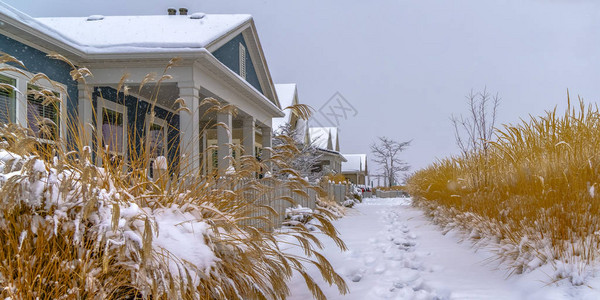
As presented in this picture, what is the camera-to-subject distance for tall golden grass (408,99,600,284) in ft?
9.52

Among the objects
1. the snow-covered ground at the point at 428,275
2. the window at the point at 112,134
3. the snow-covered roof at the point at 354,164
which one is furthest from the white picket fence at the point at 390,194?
the snow-covered ground at the point at 428,275

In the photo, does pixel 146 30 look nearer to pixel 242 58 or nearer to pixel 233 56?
pixel 233 56

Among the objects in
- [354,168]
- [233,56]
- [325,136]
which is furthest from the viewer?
[354,168]

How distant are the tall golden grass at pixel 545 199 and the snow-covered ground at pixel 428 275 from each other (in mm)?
148

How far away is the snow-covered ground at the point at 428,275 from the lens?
9.23 feet

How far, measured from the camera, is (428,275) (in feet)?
11.6

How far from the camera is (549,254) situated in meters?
2.91

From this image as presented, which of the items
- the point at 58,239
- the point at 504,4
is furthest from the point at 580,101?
the point at 504,4

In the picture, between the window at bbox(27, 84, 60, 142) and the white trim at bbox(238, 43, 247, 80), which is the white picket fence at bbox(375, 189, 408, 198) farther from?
the window at bbox(27, 84, 60, 142)

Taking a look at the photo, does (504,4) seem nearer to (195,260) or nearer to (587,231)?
(587,231)

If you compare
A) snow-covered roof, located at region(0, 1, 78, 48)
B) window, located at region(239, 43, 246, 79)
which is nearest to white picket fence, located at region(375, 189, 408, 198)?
window, located at region(239, 43, 246, 79)

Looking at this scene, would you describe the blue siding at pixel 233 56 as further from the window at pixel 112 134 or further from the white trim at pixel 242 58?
the window at pixel 112 134

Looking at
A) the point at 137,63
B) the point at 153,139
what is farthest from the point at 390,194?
the point at 137,63

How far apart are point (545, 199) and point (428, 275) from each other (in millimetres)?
1131
